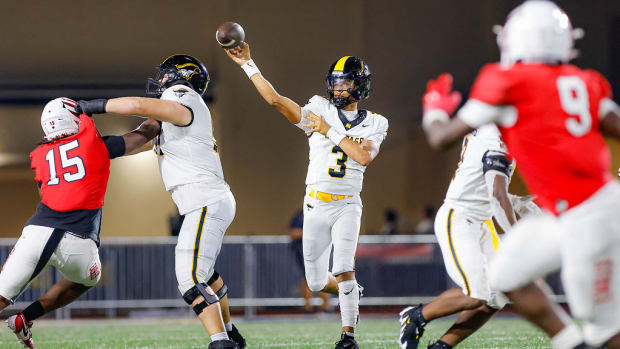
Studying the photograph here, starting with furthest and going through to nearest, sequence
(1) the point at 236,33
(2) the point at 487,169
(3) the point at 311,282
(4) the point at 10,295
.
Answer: (3) the point at 311,282 < (1) the point at 236,33 < (4) the point at 10,295 < (2) the point at 487,169

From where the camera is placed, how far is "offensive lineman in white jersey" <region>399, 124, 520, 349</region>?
14.8 feet

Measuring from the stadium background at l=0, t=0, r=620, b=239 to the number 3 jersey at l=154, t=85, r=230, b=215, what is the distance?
9449 millimetres

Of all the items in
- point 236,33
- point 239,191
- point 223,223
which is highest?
point 236,33

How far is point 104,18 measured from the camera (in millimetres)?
14734

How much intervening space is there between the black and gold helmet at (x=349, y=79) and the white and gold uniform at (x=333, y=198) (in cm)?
12

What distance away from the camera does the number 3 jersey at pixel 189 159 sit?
5.07 metres

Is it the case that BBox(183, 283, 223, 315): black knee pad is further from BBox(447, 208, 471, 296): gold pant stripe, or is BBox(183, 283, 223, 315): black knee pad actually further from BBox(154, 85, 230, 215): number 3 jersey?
BBox(447, 208, 471, 296): gold pant stripe

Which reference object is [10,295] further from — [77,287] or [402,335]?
[402,335]

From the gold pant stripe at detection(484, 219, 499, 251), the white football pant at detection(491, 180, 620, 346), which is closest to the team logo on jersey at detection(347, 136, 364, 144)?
the gold pant stripe at detection(484, 219, 499, 251)

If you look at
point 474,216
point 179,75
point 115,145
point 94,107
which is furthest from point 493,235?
point 94,107

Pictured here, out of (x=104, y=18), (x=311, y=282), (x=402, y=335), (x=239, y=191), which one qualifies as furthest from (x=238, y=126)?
(x=402, y=335)

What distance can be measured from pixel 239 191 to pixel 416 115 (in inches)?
155

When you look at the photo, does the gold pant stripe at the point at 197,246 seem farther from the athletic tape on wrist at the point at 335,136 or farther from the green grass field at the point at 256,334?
the green grass field at the point at 256,334

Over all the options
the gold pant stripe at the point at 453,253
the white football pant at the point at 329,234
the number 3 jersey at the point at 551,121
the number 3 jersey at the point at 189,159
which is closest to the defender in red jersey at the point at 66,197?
the number 3 jersey at the point at 189,159
